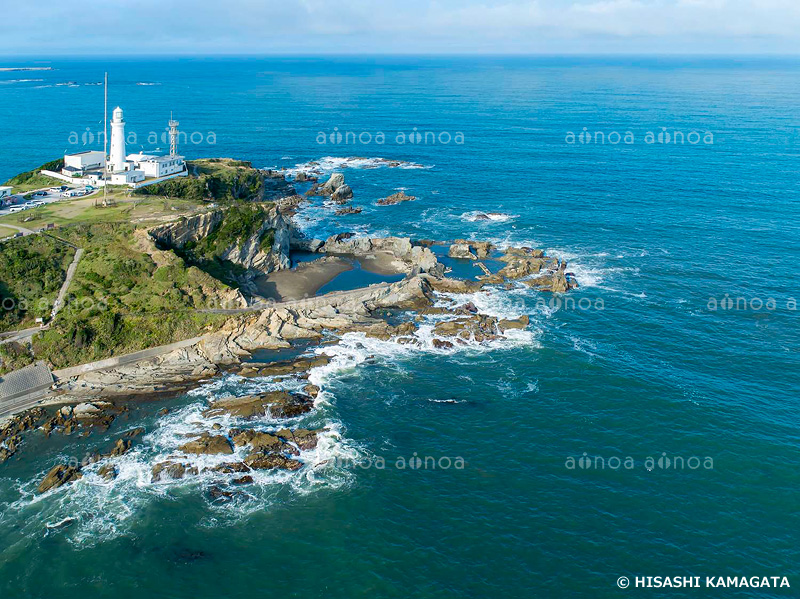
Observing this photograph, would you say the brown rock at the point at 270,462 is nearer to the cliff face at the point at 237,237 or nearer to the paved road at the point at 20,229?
the cliff face at the point at 237,237

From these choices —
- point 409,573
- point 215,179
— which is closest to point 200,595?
point 409,573

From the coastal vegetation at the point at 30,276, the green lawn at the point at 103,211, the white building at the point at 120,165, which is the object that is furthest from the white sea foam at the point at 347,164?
the coastal vegetation at the point at 30,276

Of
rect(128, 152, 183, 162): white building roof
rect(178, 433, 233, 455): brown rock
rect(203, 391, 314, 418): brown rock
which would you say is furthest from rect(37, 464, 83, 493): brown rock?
rect(128, 152, 183, 162): white building roof

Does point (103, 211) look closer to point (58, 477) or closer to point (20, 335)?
point (20, 335)

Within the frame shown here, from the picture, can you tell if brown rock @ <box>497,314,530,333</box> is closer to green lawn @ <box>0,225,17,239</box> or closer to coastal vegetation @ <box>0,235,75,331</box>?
coastal vegetation @ <box>0,235,75,331</box>

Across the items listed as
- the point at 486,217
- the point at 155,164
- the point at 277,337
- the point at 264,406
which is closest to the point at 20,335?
the point at 277,337

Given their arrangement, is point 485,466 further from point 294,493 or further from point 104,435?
point 104,435

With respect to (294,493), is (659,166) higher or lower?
higher
